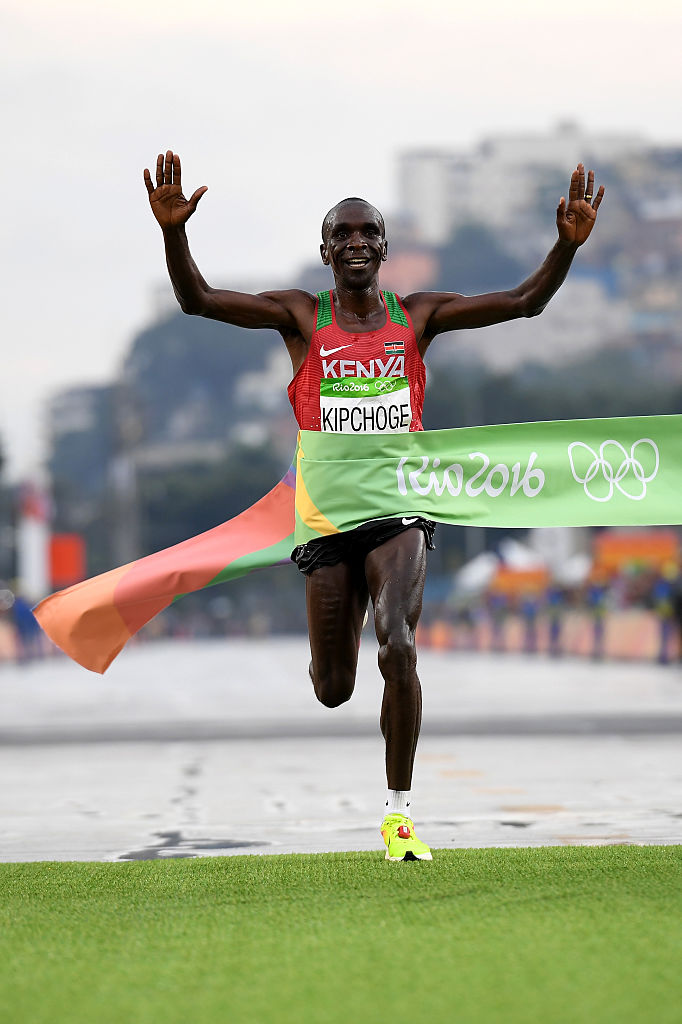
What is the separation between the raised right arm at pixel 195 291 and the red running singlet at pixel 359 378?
13cm

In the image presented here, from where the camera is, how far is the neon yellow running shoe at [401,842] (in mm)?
6191

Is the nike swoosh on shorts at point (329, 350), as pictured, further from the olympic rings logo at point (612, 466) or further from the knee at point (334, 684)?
the knee at point (334, 684)

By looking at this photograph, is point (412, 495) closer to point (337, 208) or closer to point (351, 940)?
point (337, 208)

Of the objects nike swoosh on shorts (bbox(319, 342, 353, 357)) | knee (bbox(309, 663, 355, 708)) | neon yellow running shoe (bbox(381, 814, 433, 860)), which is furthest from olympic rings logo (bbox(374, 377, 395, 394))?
neon yellow running shoe (bbox(381, 814, 433, 860))

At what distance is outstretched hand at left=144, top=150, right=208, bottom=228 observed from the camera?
640cm

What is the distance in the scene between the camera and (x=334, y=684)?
21.9 ft

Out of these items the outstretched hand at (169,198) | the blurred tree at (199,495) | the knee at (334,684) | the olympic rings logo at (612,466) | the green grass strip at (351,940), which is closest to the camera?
the green grass strip at (351,940)

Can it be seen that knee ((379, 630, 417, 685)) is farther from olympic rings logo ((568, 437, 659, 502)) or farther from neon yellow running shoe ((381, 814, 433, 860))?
olympic rings logo ((568, 437, 659, 502))

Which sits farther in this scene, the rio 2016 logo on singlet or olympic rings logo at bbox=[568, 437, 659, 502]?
olympic rings logo at bbox=[568, 437, 659, 502]

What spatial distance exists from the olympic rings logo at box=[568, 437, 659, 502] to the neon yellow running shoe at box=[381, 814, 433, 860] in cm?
157

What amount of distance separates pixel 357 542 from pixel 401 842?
44.5 inches

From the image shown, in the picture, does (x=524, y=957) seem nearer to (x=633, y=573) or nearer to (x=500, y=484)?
(x=500, y=484)

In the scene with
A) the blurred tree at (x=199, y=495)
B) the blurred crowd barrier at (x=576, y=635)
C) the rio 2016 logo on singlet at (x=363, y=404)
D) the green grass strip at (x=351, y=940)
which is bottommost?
the green grass strip at (x=351, y=940)

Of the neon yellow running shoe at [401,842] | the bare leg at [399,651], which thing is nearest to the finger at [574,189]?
the bare leg at [399,651]
